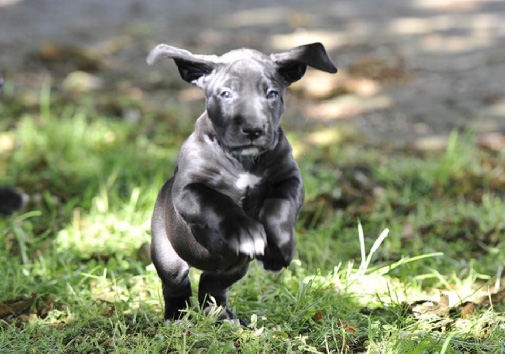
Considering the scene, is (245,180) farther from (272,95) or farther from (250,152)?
(272,95)

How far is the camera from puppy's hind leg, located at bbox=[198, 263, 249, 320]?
3037 mm

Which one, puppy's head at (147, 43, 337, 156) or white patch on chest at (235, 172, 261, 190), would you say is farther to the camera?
white patch on chest at (235, 172, 261, 190)

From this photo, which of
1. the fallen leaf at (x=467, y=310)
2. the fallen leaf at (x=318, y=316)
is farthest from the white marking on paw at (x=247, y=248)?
the fallen leaf at (x=467, y=310)

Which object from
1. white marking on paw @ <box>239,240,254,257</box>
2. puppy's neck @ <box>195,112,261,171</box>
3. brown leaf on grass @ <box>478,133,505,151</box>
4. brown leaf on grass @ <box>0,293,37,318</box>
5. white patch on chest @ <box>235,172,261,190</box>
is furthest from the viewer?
brown leaf on grass @ <box>478,133,505,151</box>

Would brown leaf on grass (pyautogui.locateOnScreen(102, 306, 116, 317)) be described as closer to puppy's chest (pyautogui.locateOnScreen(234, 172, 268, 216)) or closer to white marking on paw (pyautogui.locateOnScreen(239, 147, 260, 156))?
puppy's chest (pyautogui.locateOnScreen(234, 172, 268, 216))

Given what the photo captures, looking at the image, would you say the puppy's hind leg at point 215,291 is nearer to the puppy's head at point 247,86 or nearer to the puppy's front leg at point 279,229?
the puppy's front leg at point 279,229

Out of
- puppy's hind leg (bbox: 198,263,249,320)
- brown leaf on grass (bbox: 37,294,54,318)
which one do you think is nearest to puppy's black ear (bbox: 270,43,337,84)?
puppy's hind leg (bbox: 198,263,249,320)

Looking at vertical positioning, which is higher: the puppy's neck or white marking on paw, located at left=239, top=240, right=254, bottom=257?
the puppy's neck

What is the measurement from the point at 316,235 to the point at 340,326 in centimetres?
154

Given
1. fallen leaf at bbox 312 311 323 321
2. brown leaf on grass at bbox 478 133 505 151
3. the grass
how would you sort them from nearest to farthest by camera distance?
the grass → fallen leaf at bbox 312 311 323 321 → brown leaf on grass at bbox 478 133 505 151

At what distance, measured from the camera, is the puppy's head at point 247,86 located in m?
2.50

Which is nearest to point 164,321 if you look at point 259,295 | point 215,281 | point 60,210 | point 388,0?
point 215,281

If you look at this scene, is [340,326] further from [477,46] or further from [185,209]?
[477,46]

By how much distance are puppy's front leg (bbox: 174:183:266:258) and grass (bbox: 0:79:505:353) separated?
605mm
